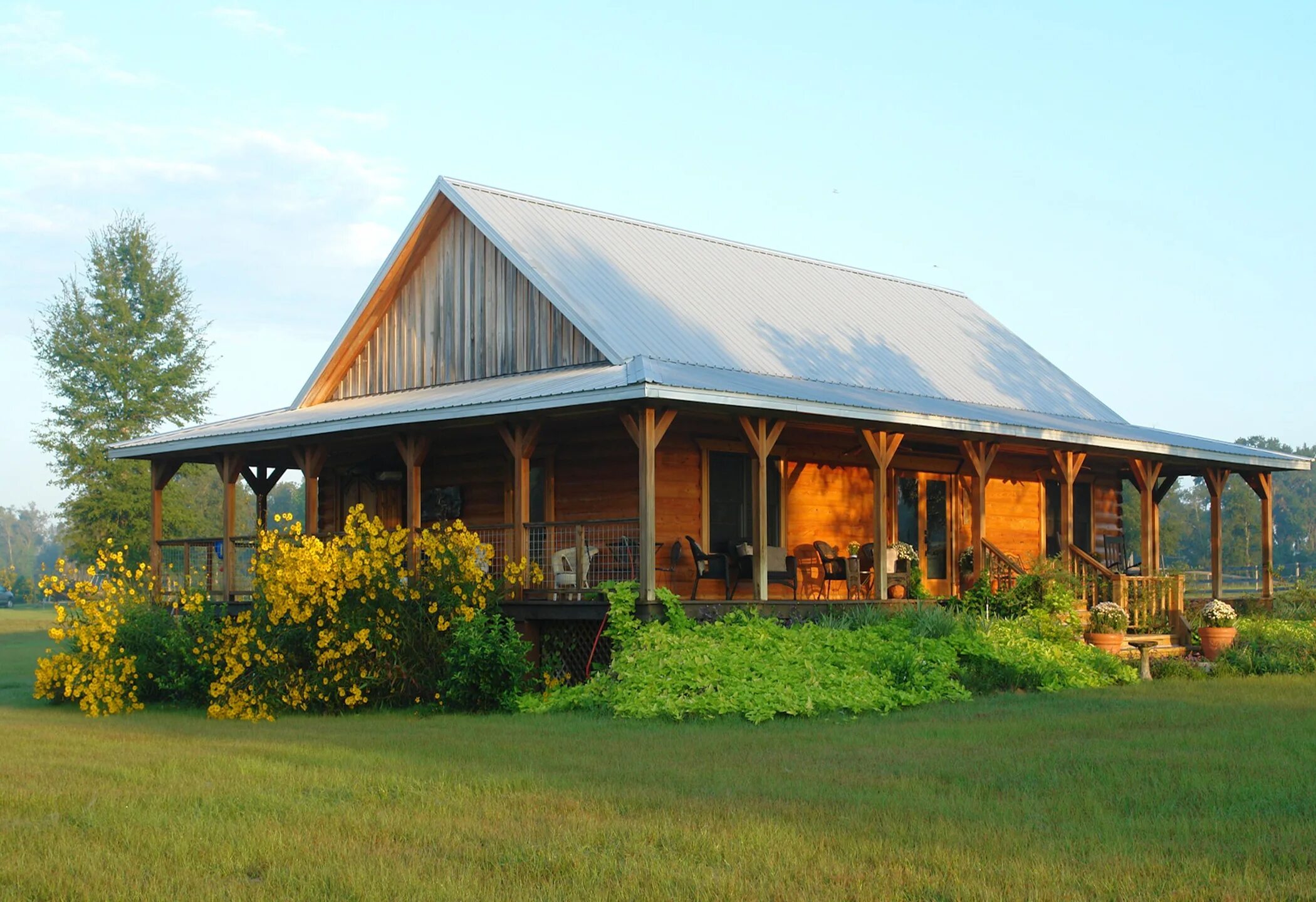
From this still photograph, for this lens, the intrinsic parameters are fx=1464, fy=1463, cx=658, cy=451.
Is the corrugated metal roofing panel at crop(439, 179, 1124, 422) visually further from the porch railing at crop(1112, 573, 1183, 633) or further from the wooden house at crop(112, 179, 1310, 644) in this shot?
the porch railing at crop(1112, 573, 1183, 633)

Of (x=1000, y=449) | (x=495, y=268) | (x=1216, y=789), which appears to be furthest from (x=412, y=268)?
(x=1216, y=789)

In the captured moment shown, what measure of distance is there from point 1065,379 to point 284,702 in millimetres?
18532

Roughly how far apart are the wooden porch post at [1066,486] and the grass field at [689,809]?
825 centimetres

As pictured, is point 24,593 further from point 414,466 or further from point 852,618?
point 852,618

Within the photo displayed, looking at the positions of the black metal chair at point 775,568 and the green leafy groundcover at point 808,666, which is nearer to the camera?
the green leafy groundcover at point 808,666

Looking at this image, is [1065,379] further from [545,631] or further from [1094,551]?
[545,631]

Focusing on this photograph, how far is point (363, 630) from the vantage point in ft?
56.1

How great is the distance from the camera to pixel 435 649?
1744 cm

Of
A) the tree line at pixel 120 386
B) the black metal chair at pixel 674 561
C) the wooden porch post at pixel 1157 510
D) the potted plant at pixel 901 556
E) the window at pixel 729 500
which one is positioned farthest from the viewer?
the tree line at pixel 120 386

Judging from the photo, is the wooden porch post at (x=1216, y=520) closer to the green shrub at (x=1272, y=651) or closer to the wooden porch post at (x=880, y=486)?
the green shrub at (x=1272, y=651)

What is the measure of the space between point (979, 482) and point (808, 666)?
22.8ft

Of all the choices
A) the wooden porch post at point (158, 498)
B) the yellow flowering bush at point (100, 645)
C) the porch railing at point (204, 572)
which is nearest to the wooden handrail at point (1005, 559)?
the porch railing at point (204, 572)

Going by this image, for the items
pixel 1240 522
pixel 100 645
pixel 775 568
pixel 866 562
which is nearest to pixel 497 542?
pixel 775 568

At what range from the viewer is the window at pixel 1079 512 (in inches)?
1108
